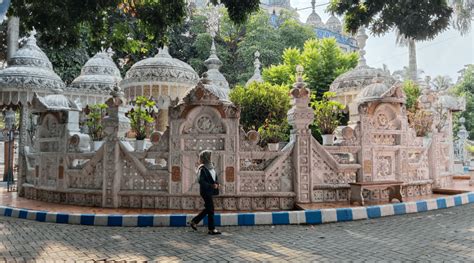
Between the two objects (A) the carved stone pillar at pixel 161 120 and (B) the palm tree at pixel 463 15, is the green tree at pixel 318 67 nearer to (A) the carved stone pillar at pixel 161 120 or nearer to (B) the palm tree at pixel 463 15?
(A) the carved stone pillar at pixel 161 120

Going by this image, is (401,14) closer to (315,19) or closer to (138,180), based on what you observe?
(138,180)

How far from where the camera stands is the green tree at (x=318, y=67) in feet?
61.1

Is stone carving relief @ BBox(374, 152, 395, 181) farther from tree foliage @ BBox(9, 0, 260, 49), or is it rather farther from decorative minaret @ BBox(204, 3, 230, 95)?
tree foliage @ BBox(9, 0, 260, 49)

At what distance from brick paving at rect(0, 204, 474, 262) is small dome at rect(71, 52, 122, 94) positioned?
40.3ft

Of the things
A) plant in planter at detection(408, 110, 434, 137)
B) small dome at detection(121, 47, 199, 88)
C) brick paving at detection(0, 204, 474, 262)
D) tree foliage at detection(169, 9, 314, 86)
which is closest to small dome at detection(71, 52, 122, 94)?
small dome at detection(121, 47, 199, 88)

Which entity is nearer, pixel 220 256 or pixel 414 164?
pixel 220 256

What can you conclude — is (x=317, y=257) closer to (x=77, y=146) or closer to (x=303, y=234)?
(x=303, y=234)

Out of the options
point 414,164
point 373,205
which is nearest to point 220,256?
point 373,205

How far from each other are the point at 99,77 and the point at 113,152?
1205 cm

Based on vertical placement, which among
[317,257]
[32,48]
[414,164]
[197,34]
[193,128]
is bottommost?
[317,257]

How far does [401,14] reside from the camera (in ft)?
44.7

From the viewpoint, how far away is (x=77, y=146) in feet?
30.9

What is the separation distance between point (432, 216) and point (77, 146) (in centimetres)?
854

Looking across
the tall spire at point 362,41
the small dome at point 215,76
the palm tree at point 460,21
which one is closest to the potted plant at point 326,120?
the tall spire at point 362,41
